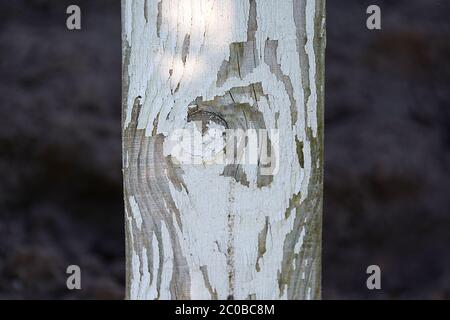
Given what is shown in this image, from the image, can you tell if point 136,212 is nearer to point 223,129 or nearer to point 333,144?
point 223,129

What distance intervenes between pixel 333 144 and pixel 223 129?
55.4 inches

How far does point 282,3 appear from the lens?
77cm

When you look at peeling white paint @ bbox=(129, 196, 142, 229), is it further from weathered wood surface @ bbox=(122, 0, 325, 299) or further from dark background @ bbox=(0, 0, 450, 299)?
dark background @ bbox=(0, 0, 450, 299)

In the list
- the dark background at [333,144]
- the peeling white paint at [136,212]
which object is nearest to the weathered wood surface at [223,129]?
the peeling white paint at [136,212]

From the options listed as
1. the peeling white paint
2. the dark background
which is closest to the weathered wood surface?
the peeling white paint

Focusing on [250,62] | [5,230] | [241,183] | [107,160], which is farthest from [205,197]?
[5,230]

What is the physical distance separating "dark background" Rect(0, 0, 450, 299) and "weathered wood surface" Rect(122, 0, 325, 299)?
53.3 inches

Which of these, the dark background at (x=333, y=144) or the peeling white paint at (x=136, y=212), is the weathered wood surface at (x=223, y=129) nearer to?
the peeling white paint at (x=136, y=212)

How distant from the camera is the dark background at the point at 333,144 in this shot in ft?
7.00

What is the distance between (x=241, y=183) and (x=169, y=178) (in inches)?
3.0

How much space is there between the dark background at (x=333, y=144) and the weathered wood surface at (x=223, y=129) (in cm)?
135

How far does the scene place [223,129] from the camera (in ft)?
2.51

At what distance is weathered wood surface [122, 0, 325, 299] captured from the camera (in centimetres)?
77

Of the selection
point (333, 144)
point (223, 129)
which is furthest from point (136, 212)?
point (333, 144)
